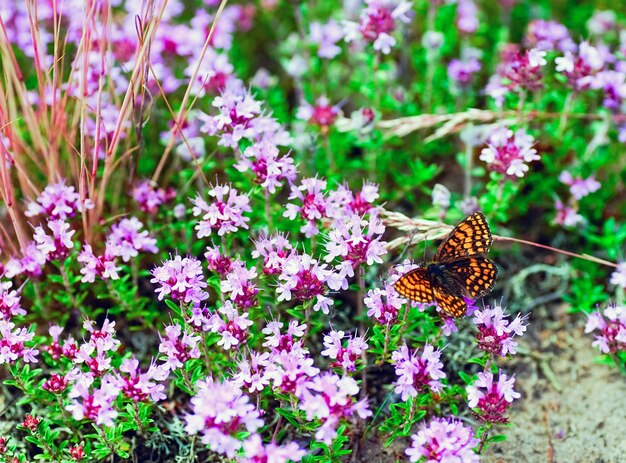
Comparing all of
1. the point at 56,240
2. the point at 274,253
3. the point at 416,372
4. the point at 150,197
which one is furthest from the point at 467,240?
the point at 56,240

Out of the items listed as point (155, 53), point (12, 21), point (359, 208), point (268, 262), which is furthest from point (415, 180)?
point (12, 21)

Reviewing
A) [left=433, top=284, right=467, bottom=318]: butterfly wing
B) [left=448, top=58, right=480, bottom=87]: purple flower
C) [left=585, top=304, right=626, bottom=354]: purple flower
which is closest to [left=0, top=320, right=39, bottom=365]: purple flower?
[left=433, top=284, right=467, bottom=318]: butterfly wing

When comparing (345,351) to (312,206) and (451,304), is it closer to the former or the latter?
(451,304)

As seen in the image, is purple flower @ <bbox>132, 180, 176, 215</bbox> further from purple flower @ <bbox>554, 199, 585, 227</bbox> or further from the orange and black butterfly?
purple flower @ <bbox>554, 199, 585, 227</bbox>

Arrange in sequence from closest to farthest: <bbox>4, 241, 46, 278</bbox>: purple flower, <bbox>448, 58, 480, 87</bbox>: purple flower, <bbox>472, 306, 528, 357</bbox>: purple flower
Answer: <bbox>472, 306, 528, 357</bbox>: purple flower < <bbox>4, 241, 46, 278</bbox>: purple flower < <bbox>448, 58, 480, 87</bbox>: purple flower

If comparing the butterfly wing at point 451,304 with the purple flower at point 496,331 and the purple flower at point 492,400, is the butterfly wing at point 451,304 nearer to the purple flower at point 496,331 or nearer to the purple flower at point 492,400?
the purple flower at point 496,331

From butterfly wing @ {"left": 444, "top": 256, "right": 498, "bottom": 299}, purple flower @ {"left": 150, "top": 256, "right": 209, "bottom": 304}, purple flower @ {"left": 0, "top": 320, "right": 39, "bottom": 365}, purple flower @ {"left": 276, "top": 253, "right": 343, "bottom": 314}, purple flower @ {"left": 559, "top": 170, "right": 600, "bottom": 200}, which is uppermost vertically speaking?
purple flower @ {"left": 559, "top": 170, "right": 600, "bottom": 200}

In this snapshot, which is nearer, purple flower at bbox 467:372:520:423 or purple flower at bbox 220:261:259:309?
purple flower at bbox 467:372:520:423
